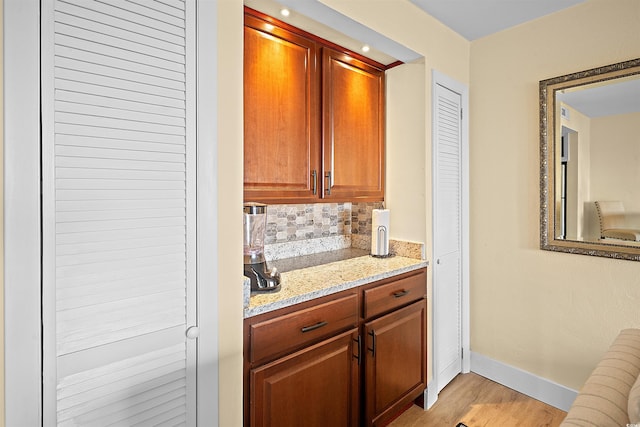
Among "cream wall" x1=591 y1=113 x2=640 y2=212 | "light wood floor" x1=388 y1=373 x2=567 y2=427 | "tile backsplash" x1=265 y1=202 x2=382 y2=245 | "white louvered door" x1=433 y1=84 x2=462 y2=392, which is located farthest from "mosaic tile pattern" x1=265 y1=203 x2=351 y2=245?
"cream wall" x1=591 y1=113 x2=640 y2=212

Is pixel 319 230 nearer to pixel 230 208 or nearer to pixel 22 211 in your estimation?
pixel 230 208

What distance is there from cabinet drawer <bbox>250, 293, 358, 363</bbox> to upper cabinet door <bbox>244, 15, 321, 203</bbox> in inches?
23.0

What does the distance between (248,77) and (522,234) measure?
80.0 inches

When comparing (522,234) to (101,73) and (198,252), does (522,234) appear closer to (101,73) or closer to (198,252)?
(198,252)

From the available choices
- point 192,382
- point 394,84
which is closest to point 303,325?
point 192,382

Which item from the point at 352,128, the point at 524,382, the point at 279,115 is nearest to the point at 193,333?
the point at 279,115

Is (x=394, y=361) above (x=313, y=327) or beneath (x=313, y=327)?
beneath

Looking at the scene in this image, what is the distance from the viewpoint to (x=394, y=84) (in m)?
2.34

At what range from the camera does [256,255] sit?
5.17ft

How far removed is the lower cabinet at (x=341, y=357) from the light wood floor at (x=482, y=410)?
0.52ft

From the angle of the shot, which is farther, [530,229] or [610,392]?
[530,229]

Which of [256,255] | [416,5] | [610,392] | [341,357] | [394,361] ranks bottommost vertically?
[394,361]

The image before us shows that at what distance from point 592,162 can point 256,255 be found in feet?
6.68

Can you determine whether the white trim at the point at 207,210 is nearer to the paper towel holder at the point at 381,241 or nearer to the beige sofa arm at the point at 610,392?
the beige sofa arm at the point at 610,392
